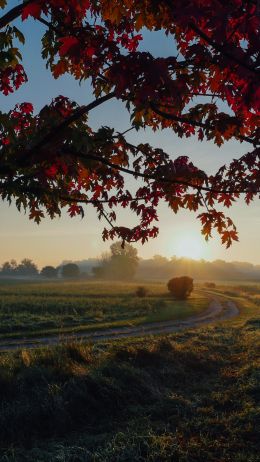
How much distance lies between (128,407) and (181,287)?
4001cm

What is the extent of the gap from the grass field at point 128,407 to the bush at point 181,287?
35.3 metres

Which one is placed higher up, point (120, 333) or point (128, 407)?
point (128, 407)

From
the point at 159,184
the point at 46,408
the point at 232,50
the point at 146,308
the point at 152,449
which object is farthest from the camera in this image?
the point at 146,308

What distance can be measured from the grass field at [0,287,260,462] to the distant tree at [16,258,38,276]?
15937 centimetres

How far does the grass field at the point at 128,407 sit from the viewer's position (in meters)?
6.18

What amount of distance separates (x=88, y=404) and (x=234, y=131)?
6053 mm

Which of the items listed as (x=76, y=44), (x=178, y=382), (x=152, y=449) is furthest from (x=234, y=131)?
(x=178, y=382)

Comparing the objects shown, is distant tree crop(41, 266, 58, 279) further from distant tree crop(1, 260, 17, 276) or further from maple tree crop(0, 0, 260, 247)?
maple tree crop(0, 0, 260, 247)

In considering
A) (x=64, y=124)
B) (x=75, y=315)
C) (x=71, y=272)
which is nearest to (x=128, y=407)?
(x=64, y=124)

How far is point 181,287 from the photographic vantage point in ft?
157

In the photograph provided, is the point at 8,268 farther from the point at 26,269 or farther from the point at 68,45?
the point at 68,45

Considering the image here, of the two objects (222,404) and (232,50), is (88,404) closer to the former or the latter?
(222,404)

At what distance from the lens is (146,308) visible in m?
35.0

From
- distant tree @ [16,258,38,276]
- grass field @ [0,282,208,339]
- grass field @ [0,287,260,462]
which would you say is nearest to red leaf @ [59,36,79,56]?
grass field @ [0,287,260,462]
